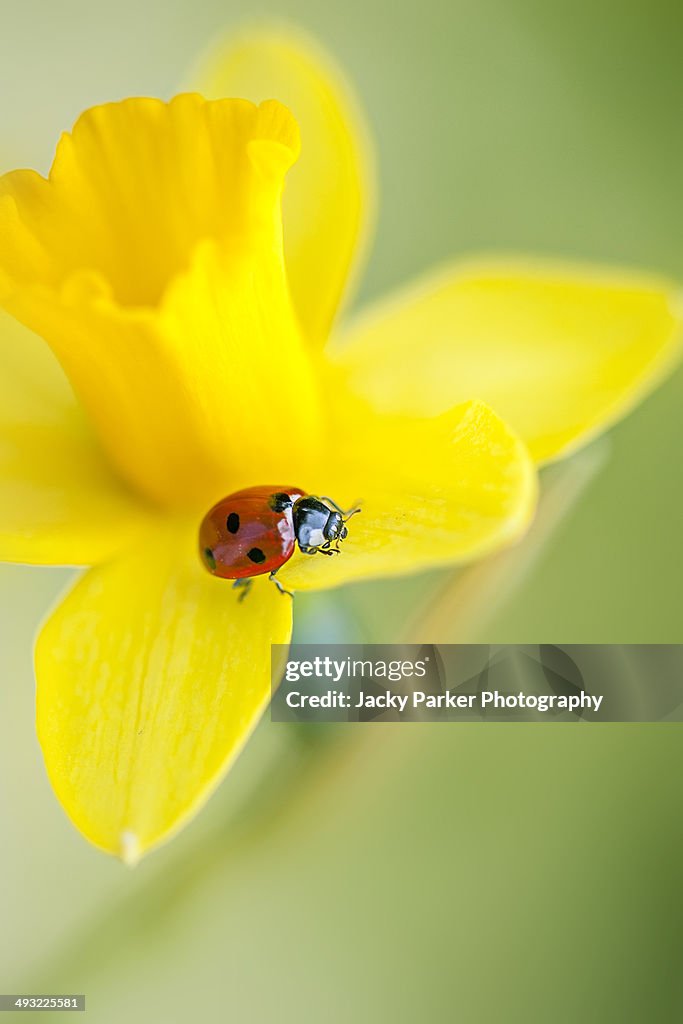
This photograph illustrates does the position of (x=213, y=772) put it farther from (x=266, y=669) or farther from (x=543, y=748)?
(x=543, y=748)

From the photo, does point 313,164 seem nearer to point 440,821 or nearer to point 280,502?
point 280,502

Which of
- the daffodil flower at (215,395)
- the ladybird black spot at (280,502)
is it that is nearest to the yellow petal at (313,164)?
the daffodil flower at (215,395)

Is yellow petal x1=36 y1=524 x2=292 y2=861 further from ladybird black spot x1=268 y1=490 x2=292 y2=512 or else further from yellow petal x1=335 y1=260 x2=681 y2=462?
yellow petal x1=335 y1=260 x2=681 y2=462

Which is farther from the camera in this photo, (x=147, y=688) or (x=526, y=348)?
(x=526, y=348)

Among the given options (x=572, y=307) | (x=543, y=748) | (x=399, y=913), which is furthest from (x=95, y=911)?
(x=572, y=307)

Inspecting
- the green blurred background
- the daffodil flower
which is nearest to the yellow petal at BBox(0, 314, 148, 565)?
the daffodil flower

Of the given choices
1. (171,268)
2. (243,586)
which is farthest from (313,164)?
(243,586)

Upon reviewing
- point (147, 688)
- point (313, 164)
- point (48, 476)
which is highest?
point (313, 164)
